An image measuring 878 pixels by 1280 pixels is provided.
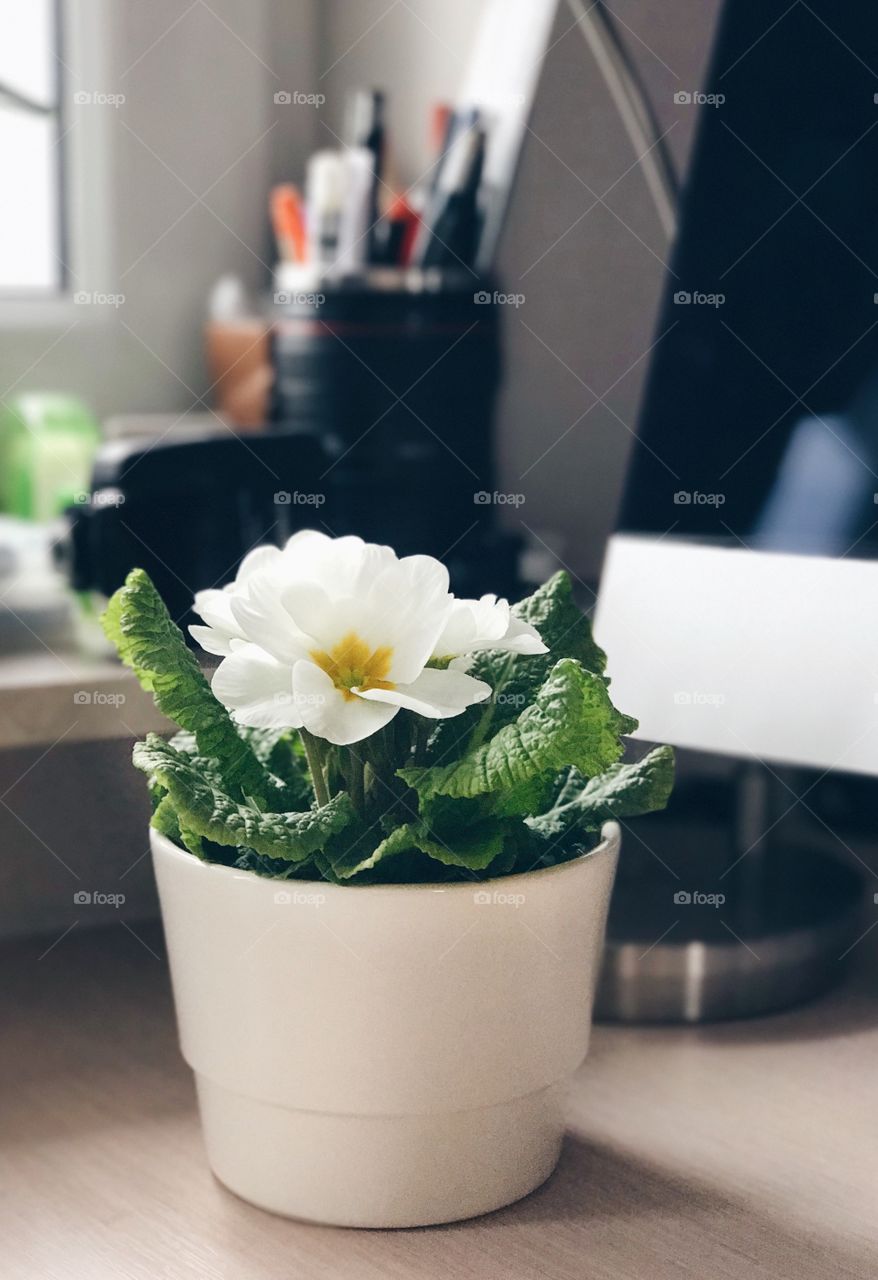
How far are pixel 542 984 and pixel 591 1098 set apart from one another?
12 cm

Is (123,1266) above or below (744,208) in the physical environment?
below

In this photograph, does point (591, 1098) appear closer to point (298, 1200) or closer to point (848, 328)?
point (298, 1200)

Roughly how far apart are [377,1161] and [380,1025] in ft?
0.16

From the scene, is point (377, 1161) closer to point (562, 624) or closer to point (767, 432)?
point (562, 624)

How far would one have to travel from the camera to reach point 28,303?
54.7 inches

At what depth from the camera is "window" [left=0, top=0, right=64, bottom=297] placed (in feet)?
4.64

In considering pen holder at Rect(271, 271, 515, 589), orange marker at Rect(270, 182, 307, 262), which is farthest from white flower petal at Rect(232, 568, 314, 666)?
orange marker at Rect(270, 182, 307, 262)

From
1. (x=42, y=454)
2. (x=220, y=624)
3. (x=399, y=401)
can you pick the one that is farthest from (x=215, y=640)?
(x=42, y=454)

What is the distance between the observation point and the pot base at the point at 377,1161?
1.37 feet

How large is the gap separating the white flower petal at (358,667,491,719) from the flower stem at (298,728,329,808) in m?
0.03

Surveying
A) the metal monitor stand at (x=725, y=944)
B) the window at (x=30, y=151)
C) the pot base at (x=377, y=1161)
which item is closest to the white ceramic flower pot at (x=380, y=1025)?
the pot base at (x=377, y=1161)

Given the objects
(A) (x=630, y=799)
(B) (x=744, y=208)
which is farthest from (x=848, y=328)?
(A) (x=630, y=799)

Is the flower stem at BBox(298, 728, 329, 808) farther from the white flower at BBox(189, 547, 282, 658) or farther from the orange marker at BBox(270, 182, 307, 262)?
the orange marker at BBox(270, 182, 307, 262)

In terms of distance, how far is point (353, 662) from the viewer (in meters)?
0.42
